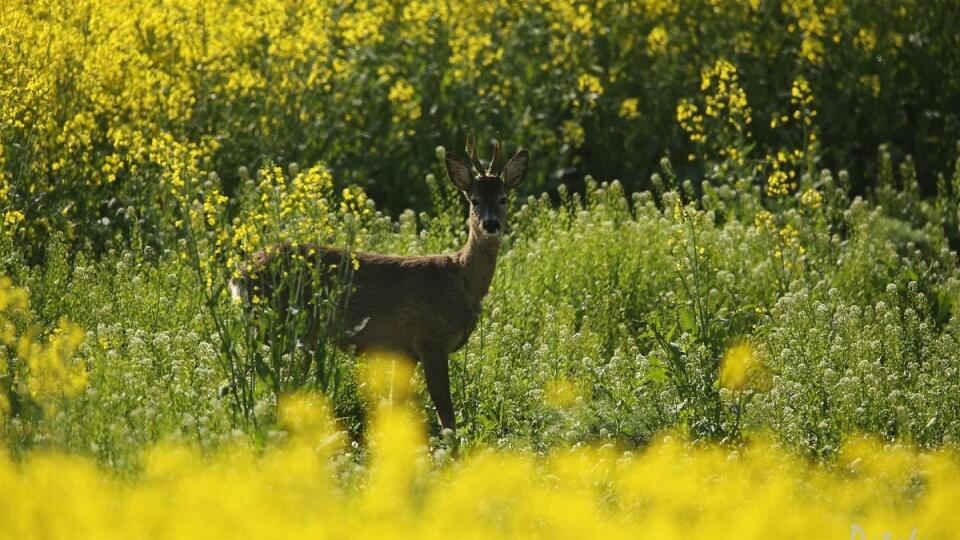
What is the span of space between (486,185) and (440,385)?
1044 millimetres

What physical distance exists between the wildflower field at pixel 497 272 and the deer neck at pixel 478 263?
8.0 inches

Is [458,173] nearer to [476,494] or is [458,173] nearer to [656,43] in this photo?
[476,494]

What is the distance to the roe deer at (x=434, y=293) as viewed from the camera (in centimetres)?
802

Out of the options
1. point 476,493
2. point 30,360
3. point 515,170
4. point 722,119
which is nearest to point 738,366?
point 515,170

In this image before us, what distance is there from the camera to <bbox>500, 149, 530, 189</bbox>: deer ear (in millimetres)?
8359

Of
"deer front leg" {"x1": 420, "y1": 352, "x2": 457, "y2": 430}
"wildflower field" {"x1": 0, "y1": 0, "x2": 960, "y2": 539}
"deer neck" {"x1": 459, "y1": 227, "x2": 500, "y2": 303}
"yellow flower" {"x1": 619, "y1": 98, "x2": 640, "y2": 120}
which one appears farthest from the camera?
"yellow flower" {"x1": 619, "y1": 98, "x2": 640, "y2": 120}

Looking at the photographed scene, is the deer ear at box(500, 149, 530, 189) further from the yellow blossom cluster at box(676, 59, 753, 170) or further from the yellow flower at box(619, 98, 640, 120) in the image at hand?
the yellow flower at box(619, 98, 640, 120)

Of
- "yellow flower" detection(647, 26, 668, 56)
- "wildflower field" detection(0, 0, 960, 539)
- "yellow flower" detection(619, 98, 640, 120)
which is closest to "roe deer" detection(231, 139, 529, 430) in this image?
"wildflower field" detection(0, 0, 960, 539)

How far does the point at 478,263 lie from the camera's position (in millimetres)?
8219

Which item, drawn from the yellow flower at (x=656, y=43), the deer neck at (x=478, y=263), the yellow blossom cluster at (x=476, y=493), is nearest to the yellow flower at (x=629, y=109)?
the yellow flower at (x=656, y=43)

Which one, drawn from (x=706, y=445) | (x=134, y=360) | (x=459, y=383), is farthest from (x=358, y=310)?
(x=706, y=445)

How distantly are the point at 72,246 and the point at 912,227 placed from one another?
586 cm

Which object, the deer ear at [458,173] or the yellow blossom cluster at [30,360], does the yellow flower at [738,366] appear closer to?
the deer ear at [458,173]

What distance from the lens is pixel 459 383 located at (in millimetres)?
8359
